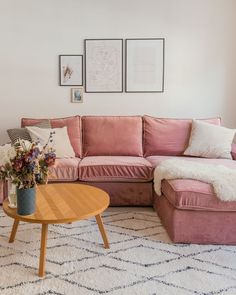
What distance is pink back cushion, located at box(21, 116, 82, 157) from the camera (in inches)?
142

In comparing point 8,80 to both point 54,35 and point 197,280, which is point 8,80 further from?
point 197,280

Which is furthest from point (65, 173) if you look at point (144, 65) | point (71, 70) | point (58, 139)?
point (144, 65)

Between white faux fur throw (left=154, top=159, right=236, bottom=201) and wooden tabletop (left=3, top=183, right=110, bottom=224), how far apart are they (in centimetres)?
62

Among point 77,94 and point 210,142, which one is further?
point 77,94

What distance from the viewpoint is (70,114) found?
4039mm

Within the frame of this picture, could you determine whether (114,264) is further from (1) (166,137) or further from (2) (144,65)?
(2) (144,65)

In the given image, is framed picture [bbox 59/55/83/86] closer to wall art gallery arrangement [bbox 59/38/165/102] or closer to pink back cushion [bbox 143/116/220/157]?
wall art gallery arrangement [bbox 59/38/165/102]

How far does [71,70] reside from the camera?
3949mm

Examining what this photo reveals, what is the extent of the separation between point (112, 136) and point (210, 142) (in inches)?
43.5

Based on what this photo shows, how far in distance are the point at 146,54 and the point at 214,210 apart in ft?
7.66

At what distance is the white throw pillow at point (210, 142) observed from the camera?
11.3 ft

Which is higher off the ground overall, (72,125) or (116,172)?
(72,125)

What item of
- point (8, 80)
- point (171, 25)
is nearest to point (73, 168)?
point (8, 80)

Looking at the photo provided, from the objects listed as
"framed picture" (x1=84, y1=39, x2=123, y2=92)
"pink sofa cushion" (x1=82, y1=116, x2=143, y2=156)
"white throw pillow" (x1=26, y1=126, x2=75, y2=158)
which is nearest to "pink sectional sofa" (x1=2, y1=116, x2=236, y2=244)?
"pink sofa cushion" (x1=82, y1=116, x2=143, y2=156)
